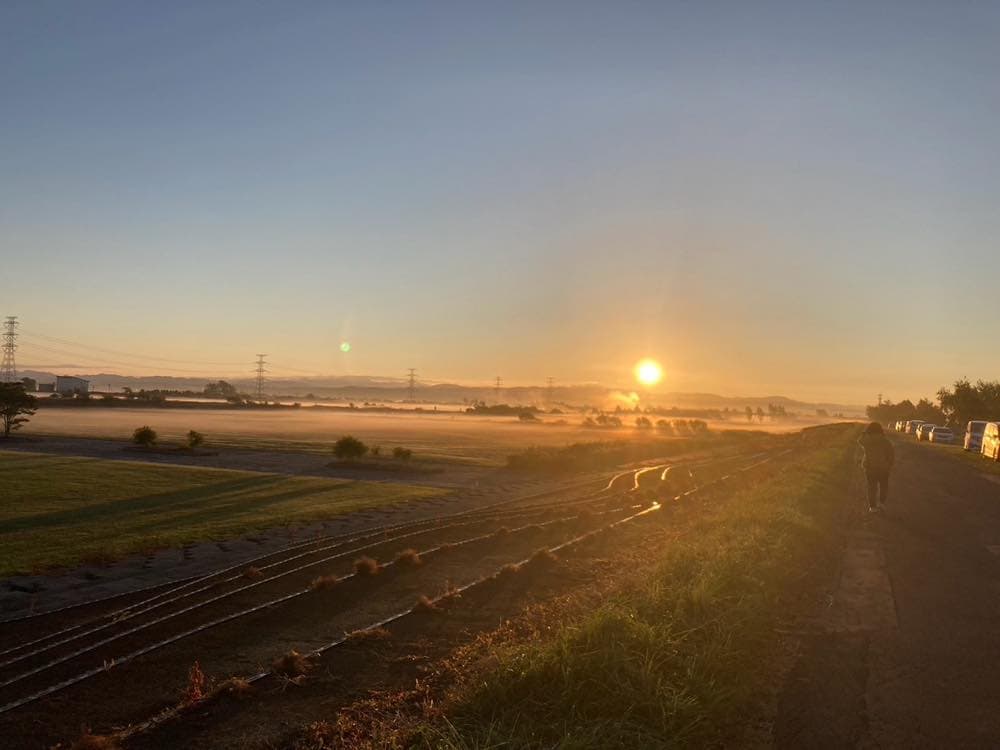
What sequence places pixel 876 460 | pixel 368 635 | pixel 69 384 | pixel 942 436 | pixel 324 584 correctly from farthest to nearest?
pixel 69 384
pixel 942 436
pixel 876 460
pixel 324 584
pixel 368 635

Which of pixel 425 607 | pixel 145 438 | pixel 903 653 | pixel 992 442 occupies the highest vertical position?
pixel 992 442

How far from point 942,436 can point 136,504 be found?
74.2 meters

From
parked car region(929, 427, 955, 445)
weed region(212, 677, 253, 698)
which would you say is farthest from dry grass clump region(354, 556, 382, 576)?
parked car region(929, 427, 955, 445)

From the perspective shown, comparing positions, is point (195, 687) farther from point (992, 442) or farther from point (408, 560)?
point (992, 442)

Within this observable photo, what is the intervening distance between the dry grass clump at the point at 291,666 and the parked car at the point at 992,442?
49.6m

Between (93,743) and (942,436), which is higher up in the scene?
(942,436)

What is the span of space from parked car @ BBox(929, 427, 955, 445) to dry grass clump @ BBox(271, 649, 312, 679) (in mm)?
79457

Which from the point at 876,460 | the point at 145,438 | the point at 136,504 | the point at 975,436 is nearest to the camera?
the point at 876,460

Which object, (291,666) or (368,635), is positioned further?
(368,635)

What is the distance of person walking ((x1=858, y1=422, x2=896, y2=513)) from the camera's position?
20.5 m

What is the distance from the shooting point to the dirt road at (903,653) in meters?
6.37

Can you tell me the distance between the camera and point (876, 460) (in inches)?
808

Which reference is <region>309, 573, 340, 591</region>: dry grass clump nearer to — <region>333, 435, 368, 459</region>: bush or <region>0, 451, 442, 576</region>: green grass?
<region>0, 451, 442, 576</region>: green grass

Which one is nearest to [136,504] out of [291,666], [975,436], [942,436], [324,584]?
[324,584]
